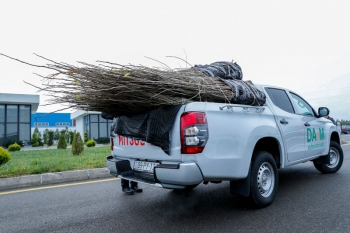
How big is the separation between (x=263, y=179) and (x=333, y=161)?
3179mm

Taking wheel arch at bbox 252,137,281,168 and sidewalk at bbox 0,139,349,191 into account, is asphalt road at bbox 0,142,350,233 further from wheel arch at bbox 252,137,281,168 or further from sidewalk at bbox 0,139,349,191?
wheel arch at bbox 252,137,281,168

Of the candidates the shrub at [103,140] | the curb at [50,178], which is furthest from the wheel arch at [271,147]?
the shrub at [103,140]

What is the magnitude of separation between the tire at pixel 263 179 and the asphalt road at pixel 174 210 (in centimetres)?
13

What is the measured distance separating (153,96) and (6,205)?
302cm

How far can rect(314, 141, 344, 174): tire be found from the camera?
570 cm

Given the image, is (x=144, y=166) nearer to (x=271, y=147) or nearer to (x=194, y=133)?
(x=194, y=133)

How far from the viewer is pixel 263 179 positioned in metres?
3.64

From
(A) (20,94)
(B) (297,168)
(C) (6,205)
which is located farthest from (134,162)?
(A) (20,94)

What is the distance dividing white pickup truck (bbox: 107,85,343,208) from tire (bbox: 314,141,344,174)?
1.45 metres

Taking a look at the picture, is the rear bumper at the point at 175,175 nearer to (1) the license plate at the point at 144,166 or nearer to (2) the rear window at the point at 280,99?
(1) the license plate at the point at 144,166

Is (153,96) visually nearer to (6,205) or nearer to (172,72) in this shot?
(172,72)

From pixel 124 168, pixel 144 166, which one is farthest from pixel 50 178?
pixel 144 166

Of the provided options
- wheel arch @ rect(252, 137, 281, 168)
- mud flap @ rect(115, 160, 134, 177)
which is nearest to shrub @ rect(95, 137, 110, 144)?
mud flap @ rect(115, 160, 134, 177)

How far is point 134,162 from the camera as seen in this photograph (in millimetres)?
3562
